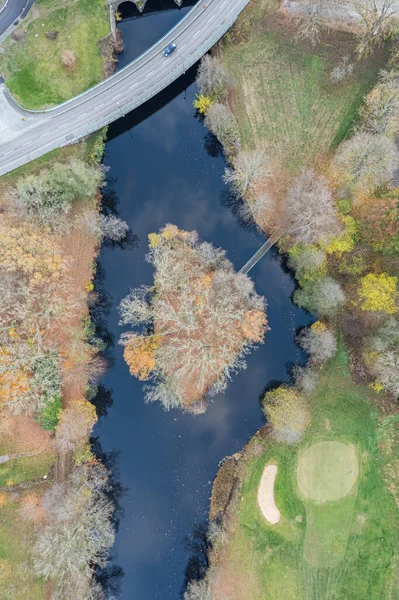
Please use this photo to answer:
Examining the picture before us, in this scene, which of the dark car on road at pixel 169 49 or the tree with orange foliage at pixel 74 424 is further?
the dark car on road at pixel 169 49

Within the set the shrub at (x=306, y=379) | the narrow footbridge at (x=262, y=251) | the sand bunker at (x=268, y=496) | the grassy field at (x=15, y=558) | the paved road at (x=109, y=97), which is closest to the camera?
the grassy field at (x=15, y=558)

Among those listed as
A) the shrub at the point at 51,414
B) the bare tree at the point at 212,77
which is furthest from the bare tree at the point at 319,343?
the bare tree at the point at 212,77

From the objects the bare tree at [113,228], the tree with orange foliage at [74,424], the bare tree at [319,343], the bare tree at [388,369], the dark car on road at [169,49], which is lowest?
the bare tree at [388,369]

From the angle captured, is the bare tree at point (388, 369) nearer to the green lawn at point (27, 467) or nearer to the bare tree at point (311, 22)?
the green lawn at point (27, 467)

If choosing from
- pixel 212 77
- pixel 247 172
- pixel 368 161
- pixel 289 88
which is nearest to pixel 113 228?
pixel 247 172

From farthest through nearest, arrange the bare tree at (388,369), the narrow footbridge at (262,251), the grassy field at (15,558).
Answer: the narrow footbridge at (262,251)
the grassy field at (15,558)
the bare tree at (388,369)

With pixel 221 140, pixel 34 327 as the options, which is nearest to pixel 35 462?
pixel 34 327

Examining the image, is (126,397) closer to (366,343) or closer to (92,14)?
(366,343)

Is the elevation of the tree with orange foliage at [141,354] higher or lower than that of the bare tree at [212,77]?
lower
